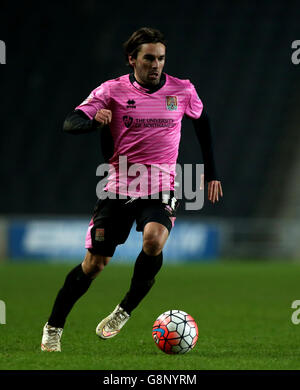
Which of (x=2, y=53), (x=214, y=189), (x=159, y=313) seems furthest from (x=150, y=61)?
(x=2, y=53)

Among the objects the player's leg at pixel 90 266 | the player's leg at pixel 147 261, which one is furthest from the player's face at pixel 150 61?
the player's leg at pixel 147 261

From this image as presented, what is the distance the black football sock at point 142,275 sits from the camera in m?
5.86

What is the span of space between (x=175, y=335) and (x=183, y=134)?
17.2 m

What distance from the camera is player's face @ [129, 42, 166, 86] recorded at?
5891 mm

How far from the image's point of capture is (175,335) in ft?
18.3

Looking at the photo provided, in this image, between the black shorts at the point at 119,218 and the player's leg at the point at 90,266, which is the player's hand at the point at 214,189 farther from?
the player's leg at the point at 90,266

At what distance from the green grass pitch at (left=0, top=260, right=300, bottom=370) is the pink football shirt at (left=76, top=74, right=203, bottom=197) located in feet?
3.85

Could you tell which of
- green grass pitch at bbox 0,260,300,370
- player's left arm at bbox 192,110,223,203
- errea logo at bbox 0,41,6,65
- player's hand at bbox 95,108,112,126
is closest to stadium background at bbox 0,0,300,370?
green grass pitch at bbox 0,260,300,370

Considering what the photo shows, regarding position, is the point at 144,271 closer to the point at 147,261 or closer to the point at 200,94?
the point at 147,261

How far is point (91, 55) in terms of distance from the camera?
73.7 feet

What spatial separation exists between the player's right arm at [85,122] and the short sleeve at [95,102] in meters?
0.05

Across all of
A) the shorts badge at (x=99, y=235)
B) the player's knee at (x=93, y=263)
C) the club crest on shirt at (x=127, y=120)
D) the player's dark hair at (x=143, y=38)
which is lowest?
the player's knee at (x=93, y=263)

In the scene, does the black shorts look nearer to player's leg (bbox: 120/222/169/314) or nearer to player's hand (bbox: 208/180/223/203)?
player's leg (bbox: 120/222/169/314)
